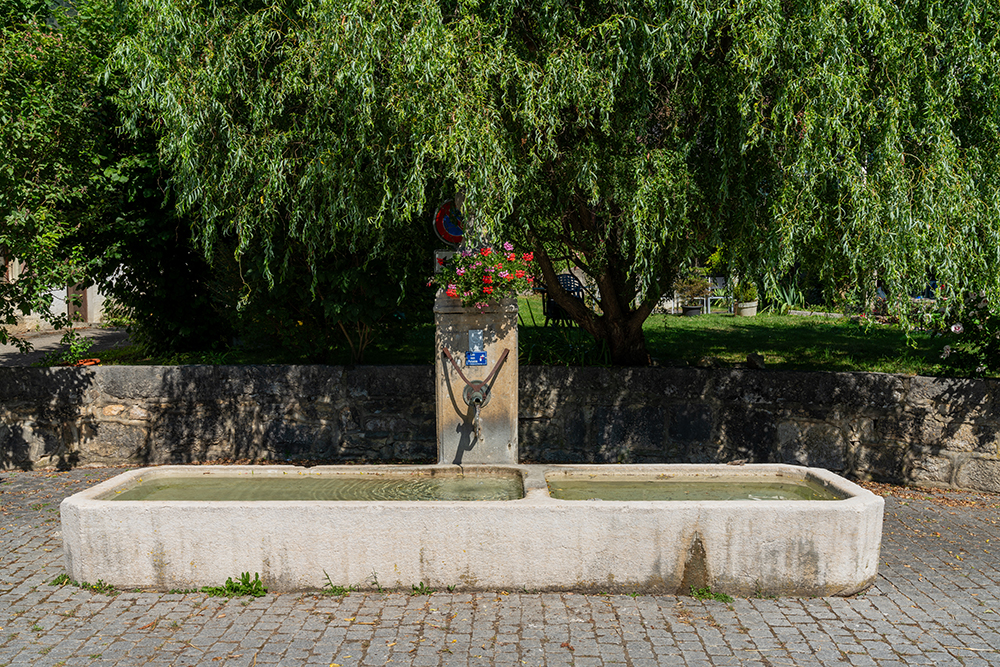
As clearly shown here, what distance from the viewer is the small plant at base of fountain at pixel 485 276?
18.9 ft

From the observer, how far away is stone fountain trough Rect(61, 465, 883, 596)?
442 centimetres

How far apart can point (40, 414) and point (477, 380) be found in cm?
464

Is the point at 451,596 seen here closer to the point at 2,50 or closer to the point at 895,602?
the point at 895,602

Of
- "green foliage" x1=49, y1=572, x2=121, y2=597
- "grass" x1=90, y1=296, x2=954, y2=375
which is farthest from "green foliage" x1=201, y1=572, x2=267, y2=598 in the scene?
"grass" x1=90, y1=296, x2=954, y2=375

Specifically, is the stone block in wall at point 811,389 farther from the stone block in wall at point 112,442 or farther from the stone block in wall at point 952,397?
the stone block in wall at point 112,442

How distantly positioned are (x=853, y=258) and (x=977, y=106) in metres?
1.72

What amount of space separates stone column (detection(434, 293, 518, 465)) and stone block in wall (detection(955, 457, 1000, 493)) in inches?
163

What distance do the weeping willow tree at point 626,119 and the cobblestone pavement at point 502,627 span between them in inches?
88.3

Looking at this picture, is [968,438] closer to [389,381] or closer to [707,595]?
[707,595]

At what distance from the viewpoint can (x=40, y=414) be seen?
765 cm

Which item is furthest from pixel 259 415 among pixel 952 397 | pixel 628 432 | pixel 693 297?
pixel 693 297

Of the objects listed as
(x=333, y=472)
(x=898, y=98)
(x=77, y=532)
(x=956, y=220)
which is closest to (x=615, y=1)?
(x=898, y=98)

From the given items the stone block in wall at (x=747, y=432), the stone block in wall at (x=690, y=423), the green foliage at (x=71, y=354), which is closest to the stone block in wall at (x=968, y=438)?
the stone block in wall at (x=747, y=432)

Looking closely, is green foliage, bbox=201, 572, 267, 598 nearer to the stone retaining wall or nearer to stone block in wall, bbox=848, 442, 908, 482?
the stone retaining wall
